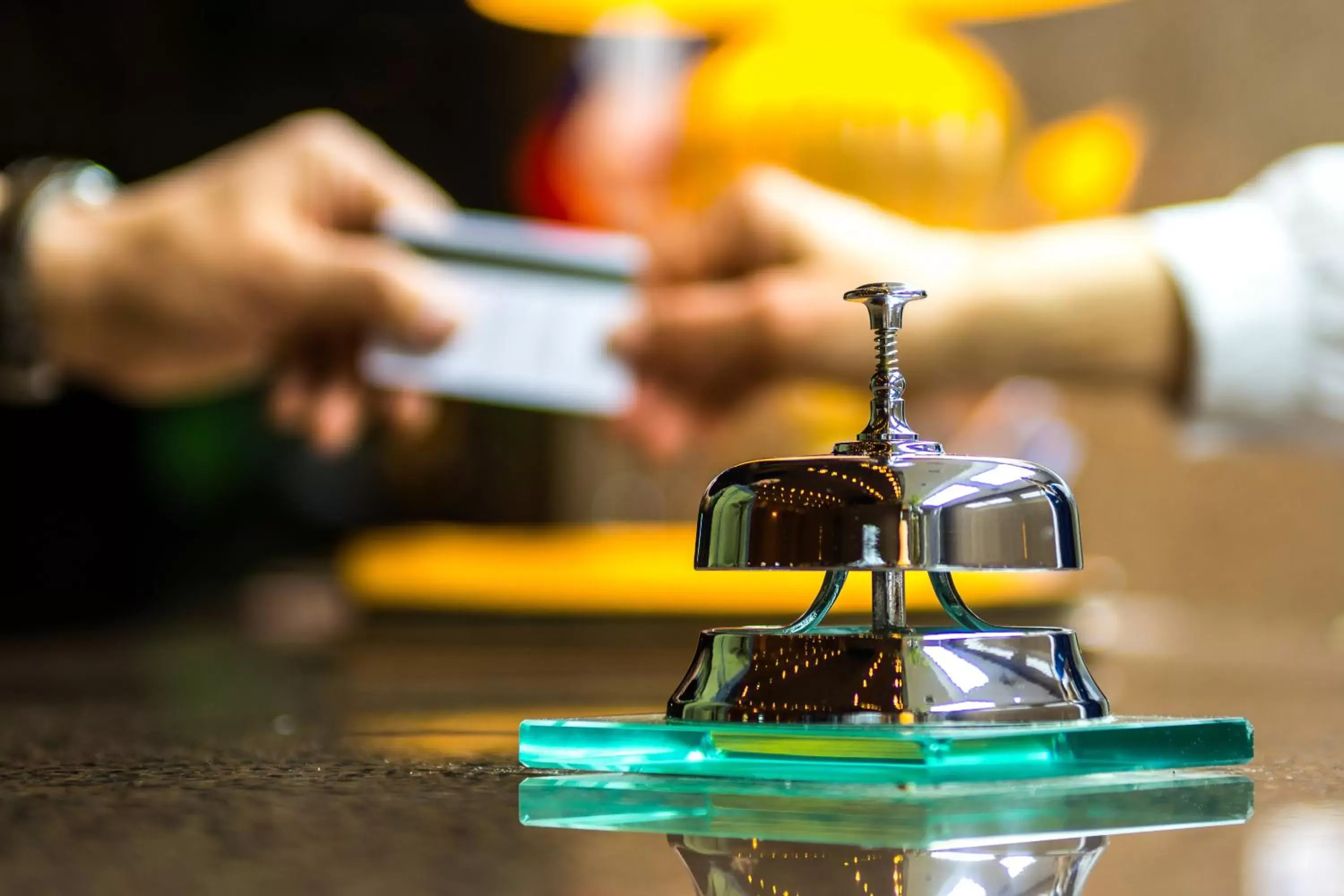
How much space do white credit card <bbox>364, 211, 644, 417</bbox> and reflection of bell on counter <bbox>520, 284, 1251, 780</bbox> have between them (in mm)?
485

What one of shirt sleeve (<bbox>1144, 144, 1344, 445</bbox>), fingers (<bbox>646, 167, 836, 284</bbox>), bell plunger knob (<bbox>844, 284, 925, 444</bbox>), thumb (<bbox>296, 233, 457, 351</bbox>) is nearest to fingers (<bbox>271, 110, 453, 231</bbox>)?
thumb (<bbox>296, 233, 457, 351</bbox>)

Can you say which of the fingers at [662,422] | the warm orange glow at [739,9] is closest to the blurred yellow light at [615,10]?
the warm orange glow at [739,9]

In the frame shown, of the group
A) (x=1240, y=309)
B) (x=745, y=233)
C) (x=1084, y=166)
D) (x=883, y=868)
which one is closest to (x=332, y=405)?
(x=745, y=233)

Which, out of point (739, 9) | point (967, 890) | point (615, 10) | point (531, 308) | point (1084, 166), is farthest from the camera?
point (1084, 166)

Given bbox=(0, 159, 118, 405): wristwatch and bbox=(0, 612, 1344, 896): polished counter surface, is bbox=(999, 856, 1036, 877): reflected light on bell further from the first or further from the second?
bbox=(0, 159, 118, 405): wristwatch

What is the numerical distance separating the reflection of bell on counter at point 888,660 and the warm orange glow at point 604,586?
604 mm

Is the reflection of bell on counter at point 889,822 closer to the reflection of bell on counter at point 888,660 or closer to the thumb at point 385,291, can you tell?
the reflection of bell on counter at point 888,660

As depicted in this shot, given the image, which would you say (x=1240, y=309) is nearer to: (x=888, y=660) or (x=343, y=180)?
(x=343, y=180)

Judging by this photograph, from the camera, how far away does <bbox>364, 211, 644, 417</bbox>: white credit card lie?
813 mm

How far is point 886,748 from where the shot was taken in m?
0.26

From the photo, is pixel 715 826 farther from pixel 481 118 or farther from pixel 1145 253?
pixel 481 118

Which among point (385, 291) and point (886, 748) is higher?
point (385, 291)

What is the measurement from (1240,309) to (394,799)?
706 millimetres

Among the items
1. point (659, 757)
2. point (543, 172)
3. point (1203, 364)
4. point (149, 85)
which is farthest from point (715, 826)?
point (149, 85)
